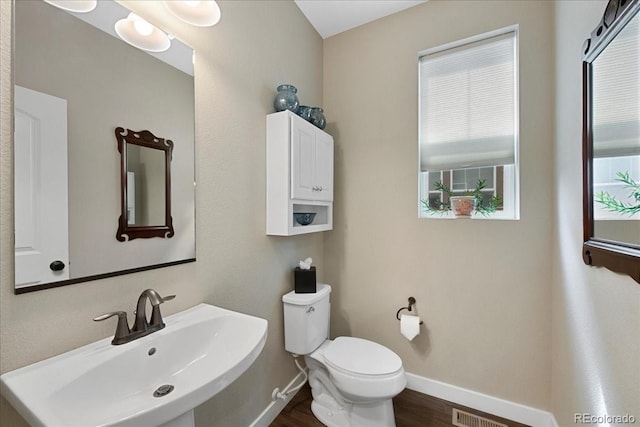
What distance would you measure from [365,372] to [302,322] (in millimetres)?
462

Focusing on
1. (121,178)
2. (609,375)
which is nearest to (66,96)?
(121,178)

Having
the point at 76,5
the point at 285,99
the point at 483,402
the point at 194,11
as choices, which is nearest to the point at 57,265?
the point at 76,5

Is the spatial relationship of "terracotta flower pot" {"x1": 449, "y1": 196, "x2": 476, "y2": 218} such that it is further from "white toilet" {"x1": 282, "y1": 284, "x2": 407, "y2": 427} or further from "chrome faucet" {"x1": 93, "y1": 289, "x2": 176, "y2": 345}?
"chrome faucet" {"x1": 93, "y1": 289, "x2": 176, "y2": 345}

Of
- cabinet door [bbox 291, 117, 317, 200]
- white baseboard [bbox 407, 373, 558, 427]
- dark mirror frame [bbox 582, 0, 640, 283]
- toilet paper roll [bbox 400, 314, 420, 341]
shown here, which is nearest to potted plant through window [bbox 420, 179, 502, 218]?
dark mirror frame [bbox 582, 0, 640, 283]

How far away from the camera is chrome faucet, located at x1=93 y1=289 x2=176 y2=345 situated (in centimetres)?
88

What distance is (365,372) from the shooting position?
4.72 feet

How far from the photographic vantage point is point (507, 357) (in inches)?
66.7

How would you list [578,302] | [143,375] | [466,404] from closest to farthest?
[143,375] < [578,302] < [466,404]

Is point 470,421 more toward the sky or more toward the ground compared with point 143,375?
more toward the ground

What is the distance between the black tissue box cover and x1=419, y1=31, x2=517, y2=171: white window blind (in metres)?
1.15

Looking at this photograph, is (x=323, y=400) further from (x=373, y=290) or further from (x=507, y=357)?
(x=507, y=357)

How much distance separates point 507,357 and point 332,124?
2069 millimetres

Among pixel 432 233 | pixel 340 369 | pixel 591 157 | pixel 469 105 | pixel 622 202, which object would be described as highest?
pixel 469 105

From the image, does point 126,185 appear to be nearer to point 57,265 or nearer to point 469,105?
point 57,265
